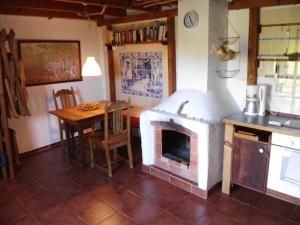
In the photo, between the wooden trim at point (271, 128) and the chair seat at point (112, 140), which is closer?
the wooden trim at point (271, 128)

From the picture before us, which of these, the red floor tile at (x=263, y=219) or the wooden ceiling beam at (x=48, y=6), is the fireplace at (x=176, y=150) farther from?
the wooden ceiling beam at (x=48, y=6)

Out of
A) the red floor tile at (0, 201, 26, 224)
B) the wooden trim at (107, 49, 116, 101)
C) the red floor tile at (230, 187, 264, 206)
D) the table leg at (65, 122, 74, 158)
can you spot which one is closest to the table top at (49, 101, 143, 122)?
the table leg at (65, 122, 74, 158)

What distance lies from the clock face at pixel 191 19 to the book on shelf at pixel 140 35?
2.39 feet

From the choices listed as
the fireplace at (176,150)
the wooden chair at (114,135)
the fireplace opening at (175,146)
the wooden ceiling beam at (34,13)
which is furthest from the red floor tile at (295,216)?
the wooden ceiling beam at (34,13)

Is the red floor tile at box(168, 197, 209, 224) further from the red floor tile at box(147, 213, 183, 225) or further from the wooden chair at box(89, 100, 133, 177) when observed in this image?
the wooden chair at box(89, 100, 133, 177)

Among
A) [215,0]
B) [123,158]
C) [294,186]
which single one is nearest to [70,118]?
[123,158]

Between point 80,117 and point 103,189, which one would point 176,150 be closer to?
point 103,189

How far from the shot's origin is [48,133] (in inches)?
175

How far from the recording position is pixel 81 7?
381cm

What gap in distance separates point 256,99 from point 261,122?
0.35m

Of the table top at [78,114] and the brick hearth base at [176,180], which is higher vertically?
the table top at [78,114]

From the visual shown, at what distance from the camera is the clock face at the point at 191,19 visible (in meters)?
2.98

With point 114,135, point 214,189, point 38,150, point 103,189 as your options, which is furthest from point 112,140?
point 38,150

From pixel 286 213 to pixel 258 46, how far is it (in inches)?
71.6
